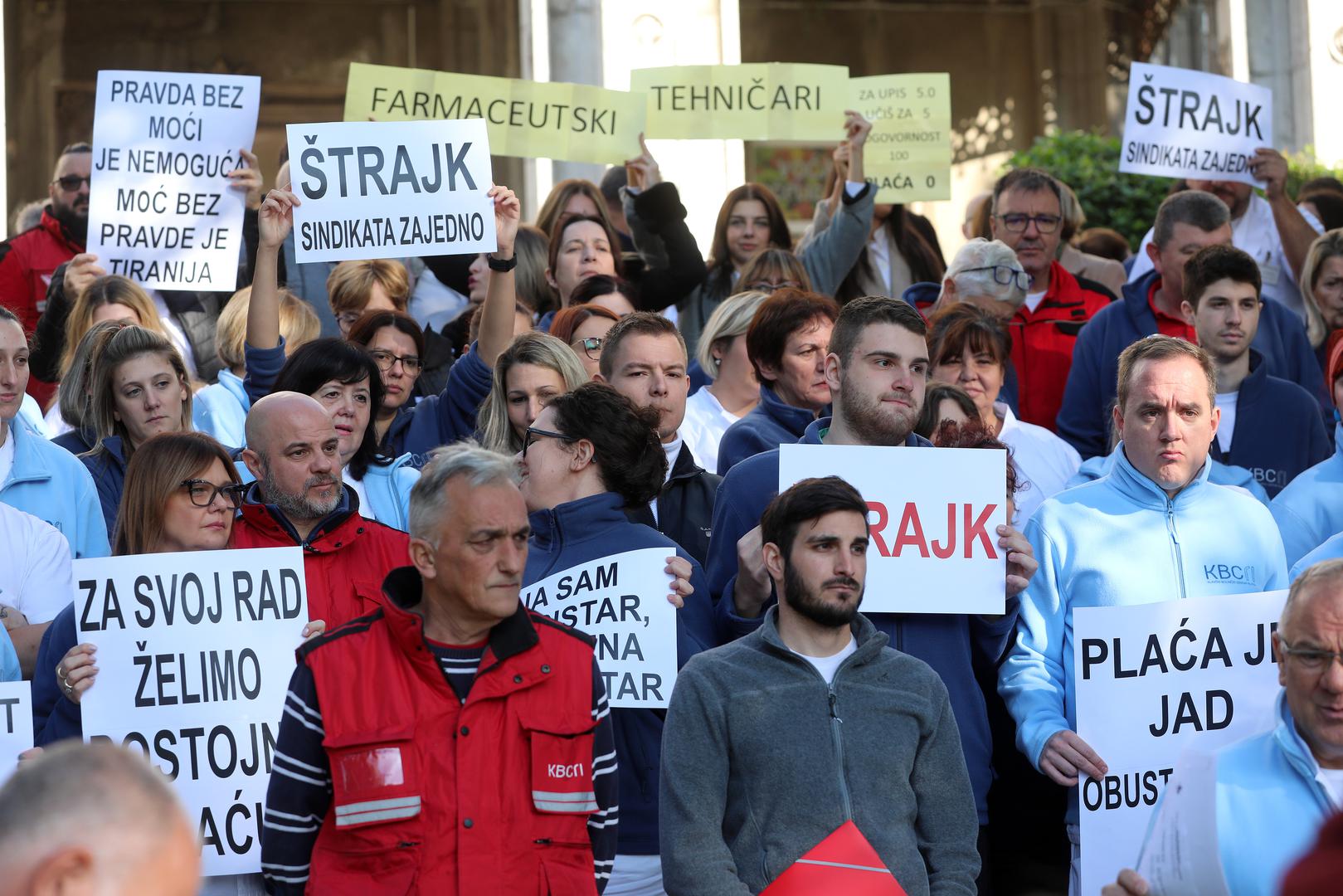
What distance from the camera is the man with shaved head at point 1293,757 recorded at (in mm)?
3998

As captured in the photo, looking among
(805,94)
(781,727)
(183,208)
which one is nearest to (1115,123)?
(805,94)

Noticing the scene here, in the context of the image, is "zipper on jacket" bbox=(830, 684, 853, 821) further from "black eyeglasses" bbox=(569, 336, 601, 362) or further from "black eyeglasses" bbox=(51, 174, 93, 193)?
"black eyeglasses" bbox=(51, 174, 93, 193)

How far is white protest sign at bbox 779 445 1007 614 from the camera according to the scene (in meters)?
5.61

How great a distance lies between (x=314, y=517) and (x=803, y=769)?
5.46ft

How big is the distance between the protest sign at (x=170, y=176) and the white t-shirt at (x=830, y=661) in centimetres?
440

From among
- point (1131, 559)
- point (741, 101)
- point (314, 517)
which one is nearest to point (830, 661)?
point (1131, 559)

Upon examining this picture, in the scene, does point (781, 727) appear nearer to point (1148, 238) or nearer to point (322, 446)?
point (322, 446)

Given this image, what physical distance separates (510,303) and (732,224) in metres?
2.31

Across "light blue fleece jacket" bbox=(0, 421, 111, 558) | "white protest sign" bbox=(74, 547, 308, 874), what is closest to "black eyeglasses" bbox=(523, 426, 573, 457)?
"white protest sign" bbox=(74, 547, 308, 874)

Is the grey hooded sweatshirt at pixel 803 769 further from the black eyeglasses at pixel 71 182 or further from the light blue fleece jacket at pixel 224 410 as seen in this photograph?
the black eyeglasses at pixel 71 182

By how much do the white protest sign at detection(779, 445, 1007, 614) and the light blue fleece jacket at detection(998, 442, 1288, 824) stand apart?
10.5 inches

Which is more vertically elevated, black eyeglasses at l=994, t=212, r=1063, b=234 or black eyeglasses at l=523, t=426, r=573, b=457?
black eyeglasses at l=994, t=212, r=1063, b=234

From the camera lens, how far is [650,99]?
10.2 meters

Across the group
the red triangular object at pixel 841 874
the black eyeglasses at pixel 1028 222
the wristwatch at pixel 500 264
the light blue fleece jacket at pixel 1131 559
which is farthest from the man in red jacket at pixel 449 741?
the black eyeglasses at pixel 1028 222
